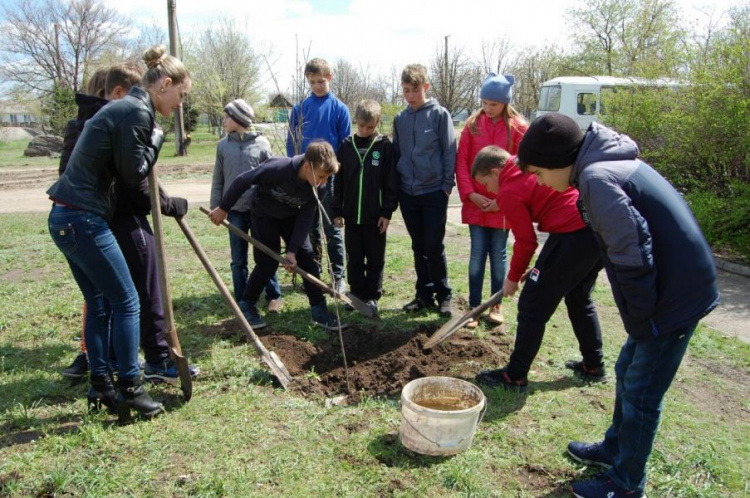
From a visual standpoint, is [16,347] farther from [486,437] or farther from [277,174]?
[486,437]

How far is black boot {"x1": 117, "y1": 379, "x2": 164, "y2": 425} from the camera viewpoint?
9.90ft

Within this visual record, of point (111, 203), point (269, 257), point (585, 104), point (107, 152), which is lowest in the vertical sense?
point (269, 257)

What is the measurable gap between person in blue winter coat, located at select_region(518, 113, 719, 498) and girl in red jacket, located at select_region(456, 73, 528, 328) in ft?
6.33

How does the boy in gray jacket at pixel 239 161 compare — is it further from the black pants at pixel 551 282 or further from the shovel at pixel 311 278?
the black pants at pixel 551 282

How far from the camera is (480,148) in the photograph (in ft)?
14.9

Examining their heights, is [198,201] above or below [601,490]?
above

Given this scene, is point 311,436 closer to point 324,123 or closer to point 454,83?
point 324,123

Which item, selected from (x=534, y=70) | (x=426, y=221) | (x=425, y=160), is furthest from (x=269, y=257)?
(x=534, y=70)

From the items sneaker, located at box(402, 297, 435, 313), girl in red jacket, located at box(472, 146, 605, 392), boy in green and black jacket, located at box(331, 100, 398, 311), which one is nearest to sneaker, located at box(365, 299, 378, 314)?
boy in green and black jacket, located at box(331, 100, 398, 311)

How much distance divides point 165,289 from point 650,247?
8.21 ft

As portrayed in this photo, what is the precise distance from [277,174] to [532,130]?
225cm

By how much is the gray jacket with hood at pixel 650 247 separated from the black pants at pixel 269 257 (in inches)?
109

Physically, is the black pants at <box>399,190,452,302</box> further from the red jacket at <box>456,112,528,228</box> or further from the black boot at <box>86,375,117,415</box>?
the black boot at <box>86,375,117,415</box>

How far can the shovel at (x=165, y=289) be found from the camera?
2.99 meters
